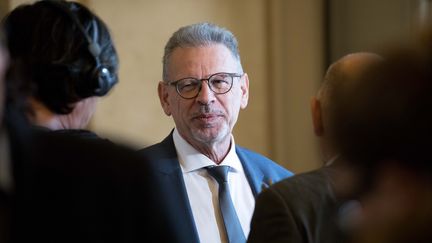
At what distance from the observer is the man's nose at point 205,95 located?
8.70 feet

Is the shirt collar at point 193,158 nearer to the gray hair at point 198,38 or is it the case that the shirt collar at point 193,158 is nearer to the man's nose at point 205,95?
the man's nose at point 205,95

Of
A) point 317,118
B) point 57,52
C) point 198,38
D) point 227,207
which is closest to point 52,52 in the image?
point 57,52

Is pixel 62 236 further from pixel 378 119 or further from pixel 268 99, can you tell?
pixel 268 99

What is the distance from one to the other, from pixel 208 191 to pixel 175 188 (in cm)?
11

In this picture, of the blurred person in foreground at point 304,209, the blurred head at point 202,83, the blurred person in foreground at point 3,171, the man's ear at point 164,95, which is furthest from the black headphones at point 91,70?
the man's ear at point 164,95

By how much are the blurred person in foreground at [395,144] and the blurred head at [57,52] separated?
746mm

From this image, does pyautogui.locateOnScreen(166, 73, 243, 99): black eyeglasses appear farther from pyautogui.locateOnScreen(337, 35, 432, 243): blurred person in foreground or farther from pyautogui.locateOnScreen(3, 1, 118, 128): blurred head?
pyautogui.locateOnScreen(337, 35, 432, 243): blurred person in foreground

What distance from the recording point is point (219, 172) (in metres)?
2.54

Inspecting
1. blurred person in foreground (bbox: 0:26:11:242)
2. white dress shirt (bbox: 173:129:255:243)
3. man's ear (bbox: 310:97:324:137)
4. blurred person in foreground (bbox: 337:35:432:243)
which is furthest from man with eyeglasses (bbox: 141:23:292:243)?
blurred person in foreground (bbox: 337:35:432:243)

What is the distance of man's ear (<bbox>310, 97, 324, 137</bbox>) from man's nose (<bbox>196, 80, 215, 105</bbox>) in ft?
3.13

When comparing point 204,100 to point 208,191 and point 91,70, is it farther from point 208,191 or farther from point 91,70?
point 91,70

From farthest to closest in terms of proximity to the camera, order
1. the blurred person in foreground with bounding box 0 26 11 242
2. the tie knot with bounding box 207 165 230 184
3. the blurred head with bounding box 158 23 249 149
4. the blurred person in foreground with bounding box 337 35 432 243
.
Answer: the blurred head with bounding box 158 23 249 149 → the tie knot with bounding box 207 165 230 184 → the blurred person in foreground with bounding box 0 26 11 242 → the blurred person in foreground with bounding box 337 35 432 243

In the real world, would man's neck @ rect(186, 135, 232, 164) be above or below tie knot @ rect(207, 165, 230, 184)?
above

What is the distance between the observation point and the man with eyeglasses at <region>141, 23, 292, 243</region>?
2432 mm
